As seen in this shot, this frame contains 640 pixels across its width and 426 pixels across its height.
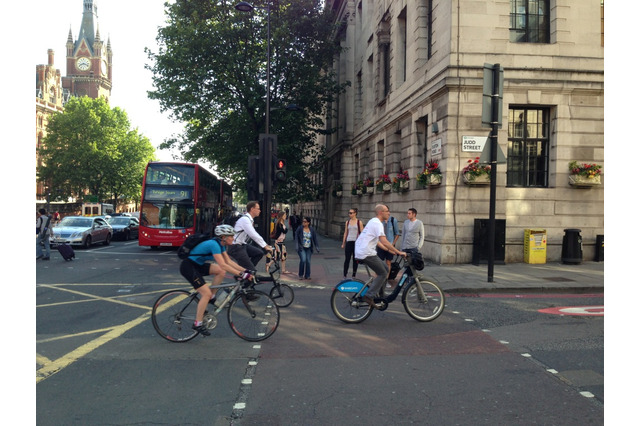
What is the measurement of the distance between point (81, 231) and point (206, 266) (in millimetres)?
18669

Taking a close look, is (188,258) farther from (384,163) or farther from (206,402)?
(384,163)

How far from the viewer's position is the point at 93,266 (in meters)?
15.1

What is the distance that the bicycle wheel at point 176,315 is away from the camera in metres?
6.29

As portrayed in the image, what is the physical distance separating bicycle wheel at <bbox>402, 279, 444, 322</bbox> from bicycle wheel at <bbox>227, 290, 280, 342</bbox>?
218cm

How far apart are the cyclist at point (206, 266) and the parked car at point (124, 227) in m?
25.2

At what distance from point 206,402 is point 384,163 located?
1902cm

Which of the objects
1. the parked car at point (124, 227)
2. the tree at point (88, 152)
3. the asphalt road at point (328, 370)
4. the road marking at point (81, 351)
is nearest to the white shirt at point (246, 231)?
the asphalt road at point (328, 370)

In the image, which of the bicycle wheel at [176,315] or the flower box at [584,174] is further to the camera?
the flower box at [584,174]

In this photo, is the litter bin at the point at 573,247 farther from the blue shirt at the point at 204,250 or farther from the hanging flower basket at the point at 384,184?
the blue shirt at the point at 204,250

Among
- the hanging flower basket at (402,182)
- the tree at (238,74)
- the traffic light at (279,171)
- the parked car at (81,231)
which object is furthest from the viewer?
the tree at (238,74)

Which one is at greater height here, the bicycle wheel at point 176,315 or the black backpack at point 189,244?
the black backpack at point 189,244

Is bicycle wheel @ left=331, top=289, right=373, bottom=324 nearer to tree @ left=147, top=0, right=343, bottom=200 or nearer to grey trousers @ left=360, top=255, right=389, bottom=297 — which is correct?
grey trousers @ left=360, top=255, right=389, bottom=297

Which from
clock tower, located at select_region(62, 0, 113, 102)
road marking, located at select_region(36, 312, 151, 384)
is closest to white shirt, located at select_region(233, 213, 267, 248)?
road marking, located at select_region(36, 312, 151, 384)

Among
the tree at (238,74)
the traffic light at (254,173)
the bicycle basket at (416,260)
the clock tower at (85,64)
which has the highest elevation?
the clock tower at (85,64)
